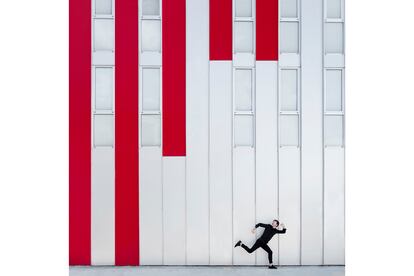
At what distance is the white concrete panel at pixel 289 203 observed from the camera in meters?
6.42

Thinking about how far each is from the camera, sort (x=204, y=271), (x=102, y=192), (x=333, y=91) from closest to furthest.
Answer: (x=204, y=271)
(x=102, y=192)
(x=333, y=91)

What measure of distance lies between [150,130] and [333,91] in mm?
3292

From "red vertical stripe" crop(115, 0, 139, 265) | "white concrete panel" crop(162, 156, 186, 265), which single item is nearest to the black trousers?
"white concrete panel" crop(162, 156, 186, 265)

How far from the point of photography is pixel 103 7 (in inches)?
253

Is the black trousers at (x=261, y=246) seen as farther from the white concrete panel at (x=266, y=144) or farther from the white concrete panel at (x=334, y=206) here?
the white concrete panel at (x=334, y=206)

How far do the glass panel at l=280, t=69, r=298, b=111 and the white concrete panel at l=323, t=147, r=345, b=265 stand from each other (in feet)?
3.22

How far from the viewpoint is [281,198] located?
21.0 ft

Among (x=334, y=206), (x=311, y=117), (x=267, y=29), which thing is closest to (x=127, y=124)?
(x=267, y=29)

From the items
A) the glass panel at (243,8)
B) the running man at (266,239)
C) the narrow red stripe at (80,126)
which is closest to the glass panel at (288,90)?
the glass panel at (243,8)

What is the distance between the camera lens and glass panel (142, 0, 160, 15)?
642 cm

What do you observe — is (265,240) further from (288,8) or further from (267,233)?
(288,8)

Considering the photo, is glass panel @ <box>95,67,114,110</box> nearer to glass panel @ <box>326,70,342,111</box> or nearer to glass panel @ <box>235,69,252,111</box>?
glass panel @ <box>235,69,252,111</box>

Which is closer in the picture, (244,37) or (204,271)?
(204,271)

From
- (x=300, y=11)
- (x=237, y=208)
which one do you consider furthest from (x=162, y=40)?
(x=237, y=208)
